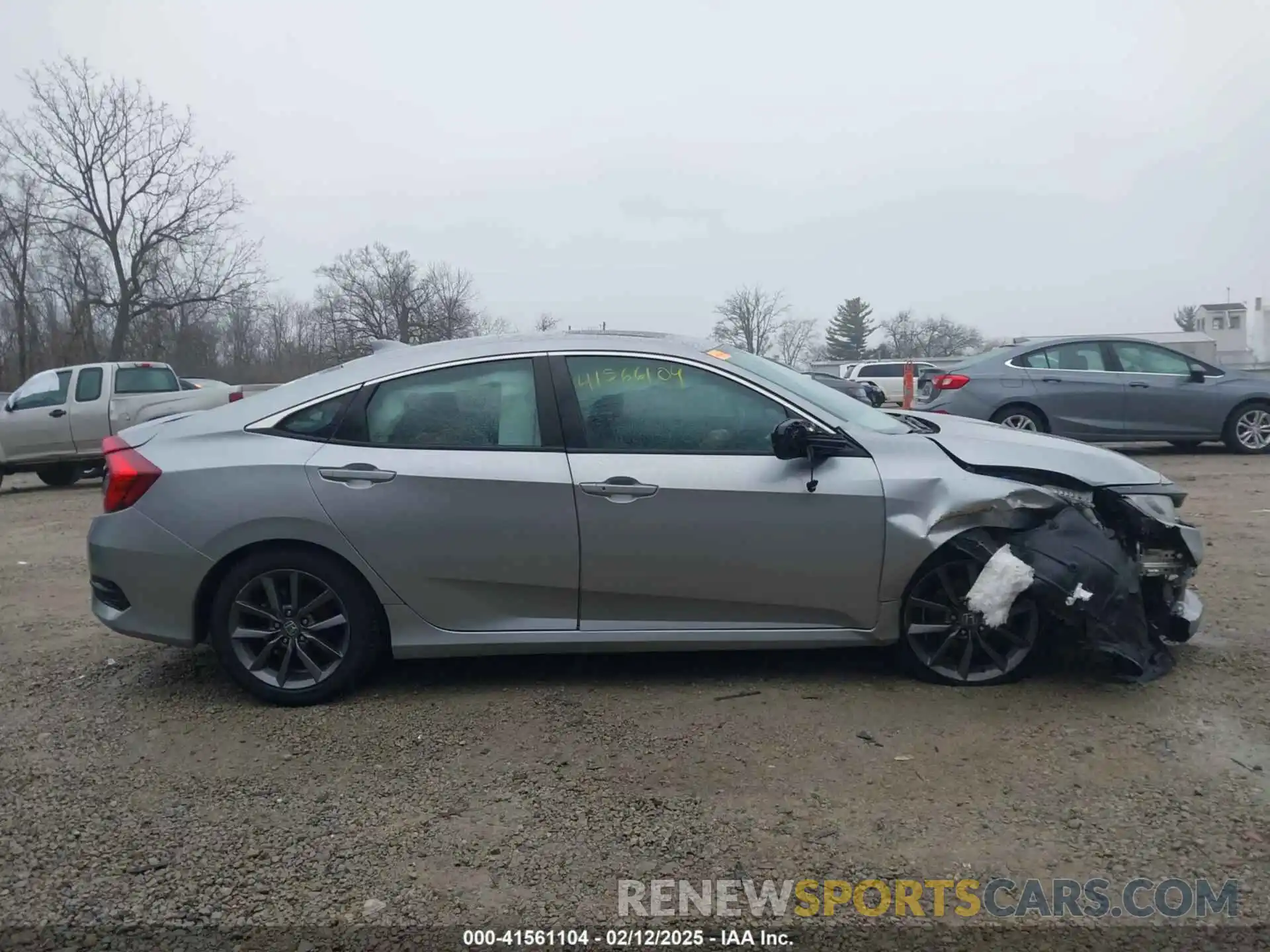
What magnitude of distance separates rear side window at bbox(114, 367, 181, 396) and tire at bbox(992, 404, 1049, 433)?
11604 millimetres

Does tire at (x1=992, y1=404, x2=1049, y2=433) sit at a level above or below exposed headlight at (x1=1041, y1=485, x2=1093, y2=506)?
above

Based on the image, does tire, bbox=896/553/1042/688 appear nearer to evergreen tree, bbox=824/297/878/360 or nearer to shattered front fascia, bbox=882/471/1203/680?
shattered front fascia, bbox=882/471/1203/680

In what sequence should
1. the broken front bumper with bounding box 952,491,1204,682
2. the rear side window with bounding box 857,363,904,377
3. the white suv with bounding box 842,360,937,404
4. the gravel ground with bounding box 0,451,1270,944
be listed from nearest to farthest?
the gravel ground with bounding box 0,451,1270,944
the broken front bumper with bounding box 952,491,1204,682
the white suv with bounding box 842,360,937,404
the rear side window with bounding box 857,363,904,377

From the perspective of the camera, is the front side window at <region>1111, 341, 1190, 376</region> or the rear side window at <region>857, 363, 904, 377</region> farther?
the rear side window at <region>857, 363, 904, 377</region>

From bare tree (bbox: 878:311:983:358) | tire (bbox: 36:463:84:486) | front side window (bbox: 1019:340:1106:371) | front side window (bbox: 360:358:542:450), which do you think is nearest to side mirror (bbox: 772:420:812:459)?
front side window (bbox: 360:358:542:450)

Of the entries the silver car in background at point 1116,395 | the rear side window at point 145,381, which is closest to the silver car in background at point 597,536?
the silver car in background at point 1116,395

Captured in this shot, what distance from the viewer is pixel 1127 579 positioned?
13.2ft

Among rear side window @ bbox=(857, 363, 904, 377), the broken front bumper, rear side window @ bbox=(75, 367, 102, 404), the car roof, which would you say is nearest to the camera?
the broken front bumper

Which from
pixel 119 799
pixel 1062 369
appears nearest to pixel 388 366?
pixel 119 799

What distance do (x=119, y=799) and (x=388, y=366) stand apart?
202 centimetres

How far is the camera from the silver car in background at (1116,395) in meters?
11.7

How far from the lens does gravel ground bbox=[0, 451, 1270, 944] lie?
2826 millimetres

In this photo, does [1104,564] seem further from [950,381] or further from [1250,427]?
[1250,427]

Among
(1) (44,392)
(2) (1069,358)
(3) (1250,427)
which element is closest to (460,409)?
(2) (1069,358)
